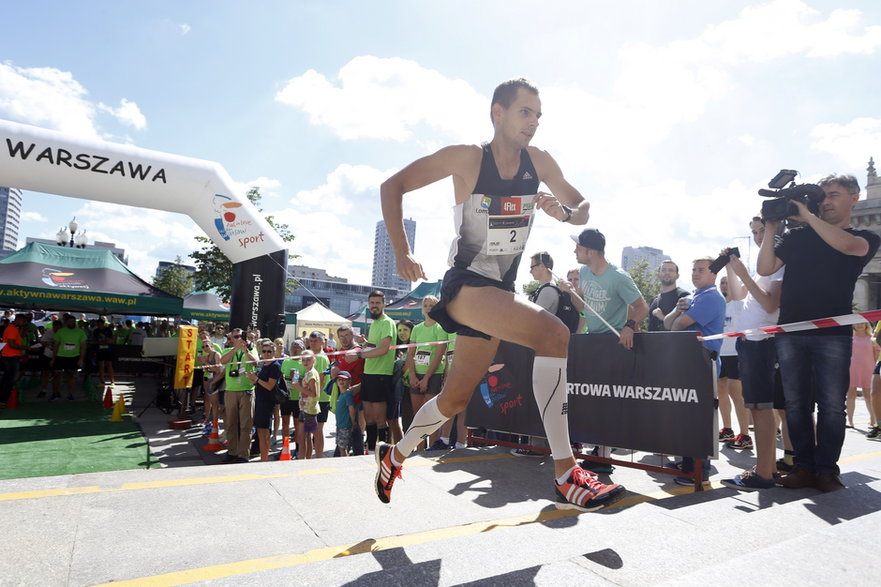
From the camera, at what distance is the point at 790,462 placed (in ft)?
14.3

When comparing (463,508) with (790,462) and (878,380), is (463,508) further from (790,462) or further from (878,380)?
(878,380)

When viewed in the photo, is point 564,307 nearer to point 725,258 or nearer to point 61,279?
point 725,258

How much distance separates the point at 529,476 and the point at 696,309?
7.29 feet

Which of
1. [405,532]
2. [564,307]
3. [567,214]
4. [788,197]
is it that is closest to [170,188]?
[564,307]

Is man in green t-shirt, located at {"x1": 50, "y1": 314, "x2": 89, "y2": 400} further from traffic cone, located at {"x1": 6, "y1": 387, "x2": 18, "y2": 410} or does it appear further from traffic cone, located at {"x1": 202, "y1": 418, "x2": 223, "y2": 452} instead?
traffic cone, located at {"x1": 202, "y1": 418, "x2": 223, "y2": 452}

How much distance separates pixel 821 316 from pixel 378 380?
190 inches

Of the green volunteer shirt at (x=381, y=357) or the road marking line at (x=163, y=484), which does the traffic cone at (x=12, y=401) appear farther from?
the road marking line at (x=163, y=484)

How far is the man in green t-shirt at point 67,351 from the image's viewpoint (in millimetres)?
13117

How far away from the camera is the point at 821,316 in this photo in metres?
3.58

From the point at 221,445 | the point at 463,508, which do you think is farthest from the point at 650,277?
the point at 463,508

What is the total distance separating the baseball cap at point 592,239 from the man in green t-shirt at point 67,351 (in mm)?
A: 13395

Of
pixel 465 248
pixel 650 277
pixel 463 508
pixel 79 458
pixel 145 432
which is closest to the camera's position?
pixel 465 248

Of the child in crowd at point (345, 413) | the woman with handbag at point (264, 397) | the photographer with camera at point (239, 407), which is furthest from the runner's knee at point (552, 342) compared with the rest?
the photographer with camera at point (239, 407)

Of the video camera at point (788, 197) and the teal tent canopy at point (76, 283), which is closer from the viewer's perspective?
the video camera at point (788, 197)
